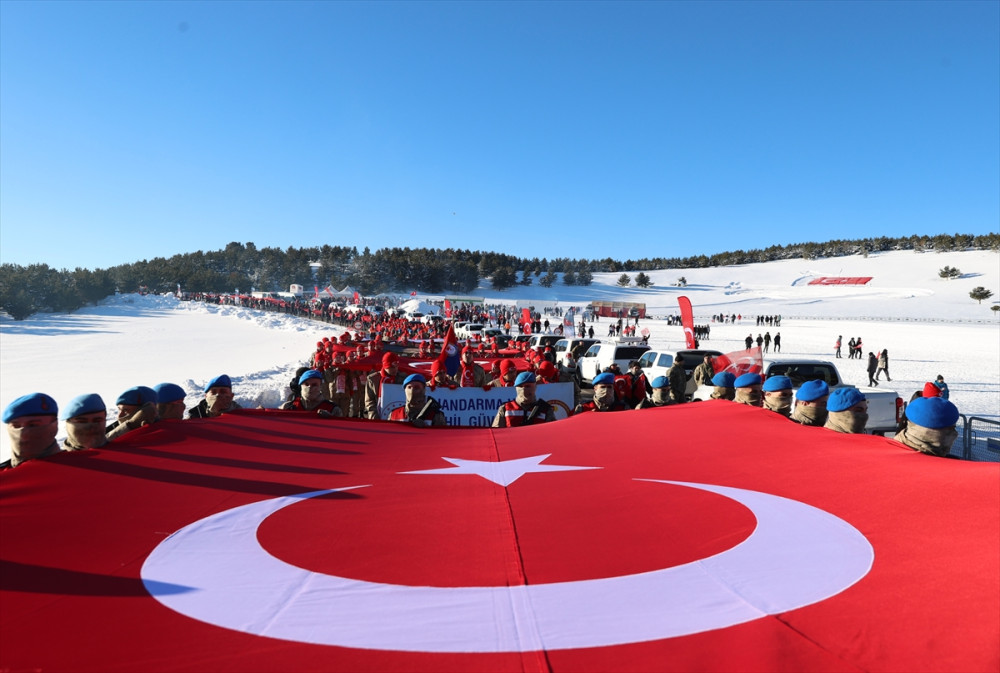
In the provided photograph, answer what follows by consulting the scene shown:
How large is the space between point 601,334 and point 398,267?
8044cm

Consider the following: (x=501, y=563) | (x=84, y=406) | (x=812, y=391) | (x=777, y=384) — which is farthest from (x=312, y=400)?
(x=812, y=391)

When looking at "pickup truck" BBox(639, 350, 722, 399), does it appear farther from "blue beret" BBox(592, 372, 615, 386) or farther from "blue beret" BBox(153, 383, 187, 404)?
"blue beret" BBox(153, 383, 187, 404)

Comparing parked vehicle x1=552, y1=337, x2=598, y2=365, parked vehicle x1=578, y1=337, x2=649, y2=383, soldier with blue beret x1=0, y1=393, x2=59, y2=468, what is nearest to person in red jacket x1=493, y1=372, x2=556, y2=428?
soldier with blue beret x1=0, y1=393, x2=59, y2=468

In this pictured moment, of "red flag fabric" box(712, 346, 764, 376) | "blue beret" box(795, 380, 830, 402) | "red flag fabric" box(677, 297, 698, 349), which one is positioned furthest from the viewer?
"red flag fabric" box(677, 297, 698, 349)

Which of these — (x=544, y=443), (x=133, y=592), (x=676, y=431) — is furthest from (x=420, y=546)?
(x=676, y=431)

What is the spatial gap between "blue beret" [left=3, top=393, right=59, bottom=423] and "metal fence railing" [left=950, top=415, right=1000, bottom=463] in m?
8.07

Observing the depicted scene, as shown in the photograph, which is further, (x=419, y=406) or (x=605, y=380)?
(x=605, y=380)

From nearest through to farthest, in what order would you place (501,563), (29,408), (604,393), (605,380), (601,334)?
(501,563), (29,408), (604,393), (605,380), (601,334)

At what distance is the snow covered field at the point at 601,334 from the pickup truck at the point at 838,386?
4564 mm

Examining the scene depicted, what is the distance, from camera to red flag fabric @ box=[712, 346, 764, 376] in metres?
11.0

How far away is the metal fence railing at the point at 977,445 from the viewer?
6598mm

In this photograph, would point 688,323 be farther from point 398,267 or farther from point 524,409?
point 398,267

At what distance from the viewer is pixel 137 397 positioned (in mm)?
5258

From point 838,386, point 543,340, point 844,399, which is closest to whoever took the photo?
point 844,399
